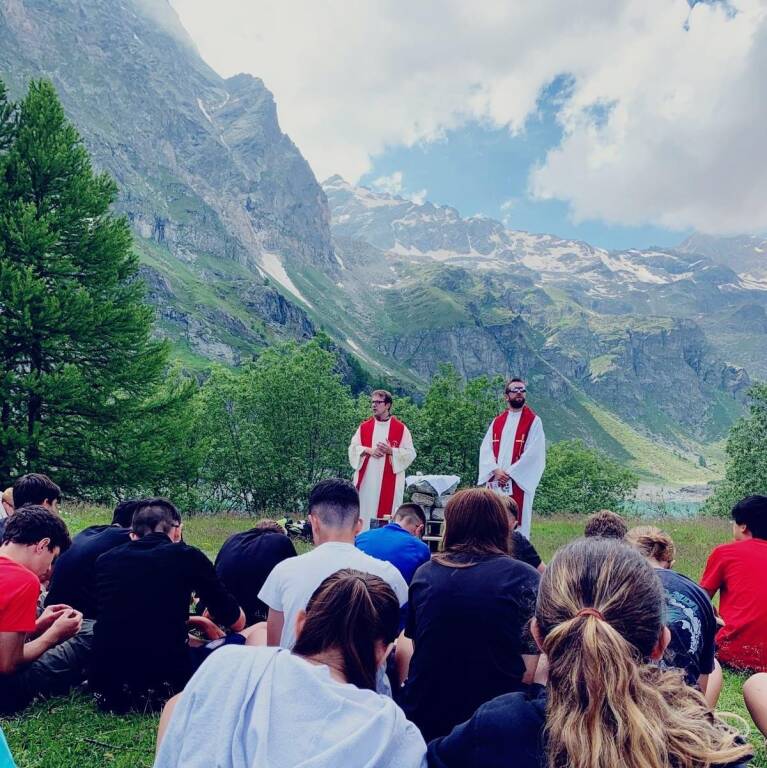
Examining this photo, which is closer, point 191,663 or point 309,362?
point 191,663

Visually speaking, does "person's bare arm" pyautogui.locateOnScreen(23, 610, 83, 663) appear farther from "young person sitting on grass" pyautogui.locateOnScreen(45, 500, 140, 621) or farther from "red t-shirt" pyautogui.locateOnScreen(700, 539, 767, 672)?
"red t-shirt" pyautogui.locateOnScreen(700, 539, 767, 672)

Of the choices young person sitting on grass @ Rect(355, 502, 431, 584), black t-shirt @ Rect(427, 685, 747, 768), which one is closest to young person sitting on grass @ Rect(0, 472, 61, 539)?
young person sitting on grass @ Rect(355, 502, 431, 584)

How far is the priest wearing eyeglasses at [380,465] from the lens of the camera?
34.0ft

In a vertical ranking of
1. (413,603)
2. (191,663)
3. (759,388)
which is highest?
(759,388)

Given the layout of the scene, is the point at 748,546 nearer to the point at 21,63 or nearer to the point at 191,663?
the point at 191,663

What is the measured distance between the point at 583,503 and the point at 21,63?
18847cm

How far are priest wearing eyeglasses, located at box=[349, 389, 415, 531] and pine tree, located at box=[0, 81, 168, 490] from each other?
9676 mm

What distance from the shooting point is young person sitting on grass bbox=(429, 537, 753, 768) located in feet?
5.83

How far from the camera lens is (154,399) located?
20797 millimetres

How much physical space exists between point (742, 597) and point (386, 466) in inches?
Result: 237

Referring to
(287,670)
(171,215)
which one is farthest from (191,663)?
(171,215)

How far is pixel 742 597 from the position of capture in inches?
219

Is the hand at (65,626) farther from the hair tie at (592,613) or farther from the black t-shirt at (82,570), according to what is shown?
the hair tie at (592,613)

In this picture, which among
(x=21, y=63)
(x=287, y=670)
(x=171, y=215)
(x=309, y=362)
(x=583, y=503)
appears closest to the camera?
(x=287, y=670)
